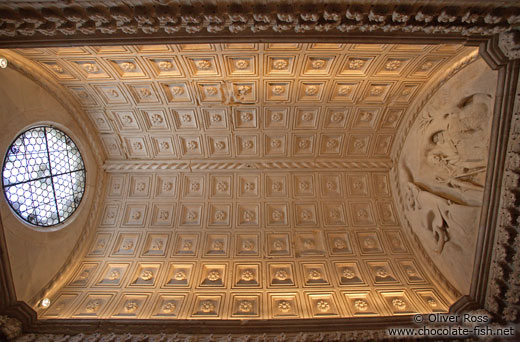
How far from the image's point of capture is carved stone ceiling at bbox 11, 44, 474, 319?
8.38m

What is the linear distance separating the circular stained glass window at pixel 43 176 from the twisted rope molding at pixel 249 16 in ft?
13.1

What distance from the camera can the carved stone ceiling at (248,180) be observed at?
838cm

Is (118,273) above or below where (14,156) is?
below

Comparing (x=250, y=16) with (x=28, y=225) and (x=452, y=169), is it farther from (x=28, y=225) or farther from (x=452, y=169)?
(x=28, y=225)

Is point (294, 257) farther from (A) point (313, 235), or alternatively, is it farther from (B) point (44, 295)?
(B) point (44, 295)

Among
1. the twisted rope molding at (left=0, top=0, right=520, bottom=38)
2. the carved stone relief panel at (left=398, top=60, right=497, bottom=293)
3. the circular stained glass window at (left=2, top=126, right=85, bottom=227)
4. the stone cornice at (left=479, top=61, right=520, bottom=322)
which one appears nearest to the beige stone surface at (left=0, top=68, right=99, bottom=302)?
the circular stained glass window at (left=2, top=126, right=85, bottom=227)

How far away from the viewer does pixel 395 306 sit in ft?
27.1

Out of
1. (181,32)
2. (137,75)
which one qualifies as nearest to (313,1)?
(181,32)

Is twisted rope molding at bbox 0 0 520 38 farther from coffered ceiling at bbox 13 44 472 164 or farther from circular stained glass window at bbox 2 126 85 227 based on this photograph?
circular stained glass window at bbox 2 126 85 227

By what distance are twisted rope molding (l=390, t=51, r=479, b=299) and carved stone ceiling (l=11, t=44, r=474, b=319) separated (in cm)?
27

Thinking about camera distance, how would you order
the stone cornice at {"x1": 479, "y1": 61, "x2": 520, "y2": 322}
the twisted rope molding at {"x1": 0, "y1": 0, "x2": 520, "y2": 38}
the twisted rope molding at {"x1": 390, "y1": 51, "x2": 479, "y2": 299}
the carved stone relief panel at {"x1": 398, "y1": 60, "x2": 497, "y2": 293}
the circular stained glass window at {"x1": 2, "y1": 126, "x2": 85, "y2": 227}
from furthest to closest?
the twisted rope molding at {"x1": 390, "y1": 51, "x2": 479, "y2": 299} < the circular stained glass window at {"x1": 2, "y1": 126, "x2": 85, "y2": 227} < the carved stone relief panel at {"x1": 398, "y1": 60, "x2": 497, "y2": 293} < the stone cornice at {"x1": 479, "y1": 61, "x2": 520, "y2": 322} < the twisted rope molding at {"x1": 0, "y1": 0, "x2": 520, "y2": 38}

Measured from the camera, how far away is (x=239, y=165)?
10906 mm

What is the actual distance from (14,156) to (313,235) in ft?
31.7

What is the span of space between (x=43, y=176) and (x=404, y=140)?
12349 millimetres
